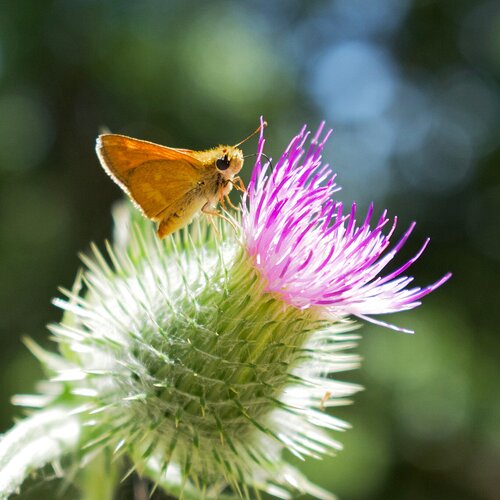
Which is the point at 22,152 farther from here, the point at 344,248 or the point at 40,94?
the point at 344,248

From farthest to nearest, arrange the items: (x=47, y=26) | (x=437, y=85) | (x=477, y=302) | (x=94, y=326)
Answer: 1. (x=437, y=85)
2. (x=477, y=302)
3. (x=47, y=26)
4. (x=94, y=326)

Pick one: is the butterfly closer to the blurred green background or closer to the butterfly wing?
the butterfly wing

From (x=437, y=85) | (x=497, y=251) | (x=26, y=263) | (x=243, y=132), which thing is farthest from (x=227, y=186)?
(x=437, y=85)

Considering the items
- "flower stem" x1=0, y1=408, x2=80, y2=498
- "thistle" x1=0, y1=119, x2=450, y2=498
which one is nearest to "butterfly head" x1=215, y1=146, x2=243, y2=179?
"thistle" x1=0, y1=119, x2=450, y2=498

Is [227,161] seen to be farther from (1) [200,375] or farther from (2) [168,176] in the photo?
(1) [200,375]

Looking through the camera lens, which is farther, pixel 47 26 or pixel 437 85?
pixel 437 85
